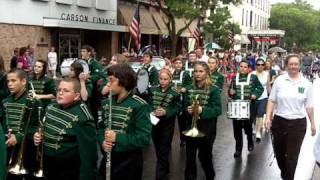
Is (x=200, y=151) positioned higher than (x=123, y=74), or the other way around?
(x=123, y=74)

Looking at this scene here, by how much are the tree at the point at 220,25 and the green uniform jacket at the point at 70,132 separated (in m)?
27.9

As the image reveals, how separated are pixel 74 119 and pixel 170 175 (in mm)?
3833

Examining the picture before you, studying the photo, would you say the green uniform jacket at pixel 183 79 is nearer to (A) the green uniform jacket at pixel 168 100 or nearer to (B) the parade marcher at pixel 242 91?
(B) the parade marcher at pixel 242 91

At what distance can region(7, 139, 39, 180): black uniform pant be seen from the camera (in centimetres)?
568

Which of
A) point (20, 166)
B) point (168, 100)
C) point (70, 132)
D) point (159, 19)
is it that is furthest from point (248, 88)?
point (159, 19)

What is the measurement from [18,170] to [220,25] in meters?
29.6

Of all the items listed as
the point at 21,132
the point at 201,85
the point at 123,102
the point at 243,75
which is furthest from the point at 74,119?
the point at 243,75

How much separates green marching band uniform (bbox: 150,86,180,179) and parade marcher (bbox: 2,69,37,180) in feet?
7.60

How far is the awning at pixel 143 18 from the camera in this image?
108 ft

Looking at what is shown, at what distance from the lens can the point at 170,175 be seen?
8414mm

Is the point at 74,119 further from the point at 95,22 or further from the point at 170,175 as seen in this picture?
the point at 95,22

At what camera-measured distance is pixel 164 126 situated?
784 centimetres

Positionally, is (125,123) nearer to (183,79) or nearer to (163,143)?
(163,143)

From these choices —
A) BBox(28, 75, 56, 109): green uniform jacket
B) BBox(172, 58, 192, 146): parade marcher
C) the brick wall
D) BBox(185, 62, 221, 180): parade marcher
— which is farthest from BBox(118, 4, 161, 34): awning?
BBox(185, 62, 221, 180): parade marcher
